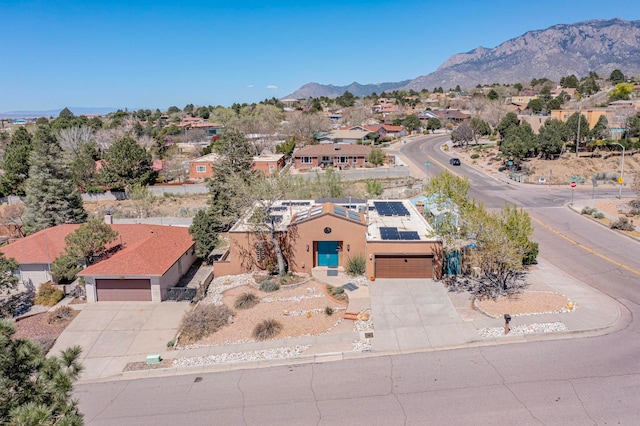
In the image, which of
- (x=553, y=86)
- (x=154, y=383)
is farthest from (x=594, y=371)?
(x=553, y=86)

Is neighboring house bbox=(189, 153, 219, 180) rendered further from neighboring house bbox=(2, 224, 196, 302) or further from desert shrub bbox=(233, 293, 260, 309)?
desert shrub bbox=(233, 293, 260, 309)

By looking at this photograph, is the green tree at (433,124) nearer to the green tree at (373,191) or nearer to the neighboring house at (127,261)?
the green tree at (373,191)

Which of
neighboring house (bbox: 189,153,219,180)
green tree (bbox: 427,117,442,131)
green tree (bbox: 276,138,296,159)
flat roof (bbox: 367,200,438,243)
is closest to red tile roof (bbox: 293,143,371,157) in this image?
green tree (bbox: 276,138,296,159)

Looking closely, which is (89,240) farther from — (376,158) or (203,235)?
(376,158)

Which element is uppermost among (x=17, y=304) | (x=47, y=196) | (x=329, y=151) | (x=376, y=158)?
(x=329, y=151)

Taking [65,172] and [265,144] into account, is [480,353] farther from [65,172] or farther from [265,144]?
[265,144]

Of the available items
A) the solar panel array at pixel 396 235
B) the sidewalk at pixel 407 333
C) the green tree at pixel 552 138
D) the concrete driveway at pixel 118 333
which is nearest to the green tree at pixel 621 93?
the green tree at pixel 552 138

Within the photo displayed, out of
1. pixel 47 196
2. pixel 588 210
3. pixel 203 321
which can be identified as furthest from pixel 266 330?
pixel 588 210
